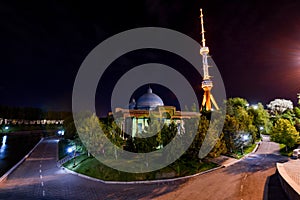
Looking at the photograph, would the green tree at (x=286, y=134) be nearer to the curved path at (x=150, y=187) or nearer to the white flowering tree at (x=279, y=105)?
the curved path at (x=150, y=187)

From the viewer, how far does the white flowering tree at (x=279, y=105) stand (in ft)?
231

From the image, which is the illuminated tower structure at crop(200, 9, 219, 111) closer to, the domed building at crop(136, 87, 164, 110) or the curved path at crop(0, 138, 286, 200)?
the domed building at crop(136, 87, 164, 110)

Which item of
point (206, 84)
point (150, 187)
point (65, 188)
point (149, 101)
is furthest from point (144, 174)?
point (206, 84)

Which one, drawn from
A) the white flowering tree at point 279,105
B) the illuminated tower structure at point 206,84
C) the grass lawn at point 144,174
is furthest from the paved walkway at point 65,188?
the white flowering tree at point 279,105

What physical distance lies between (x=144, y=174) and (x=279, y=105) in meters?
70.2

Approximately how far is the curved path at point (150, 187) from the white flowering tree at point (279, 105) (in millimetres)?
56635

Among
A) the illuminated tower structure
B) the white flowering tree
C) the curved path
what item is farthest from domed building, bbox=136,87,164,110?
the white flowering tree

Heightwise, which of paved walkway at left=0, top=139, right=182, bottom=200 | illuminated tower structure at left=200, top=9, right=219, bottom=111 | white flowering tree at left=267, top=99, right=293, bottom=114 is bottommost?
paved walkway at left=0, top=139, right=182, bottom=200

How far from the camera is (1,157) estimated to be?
37.5m

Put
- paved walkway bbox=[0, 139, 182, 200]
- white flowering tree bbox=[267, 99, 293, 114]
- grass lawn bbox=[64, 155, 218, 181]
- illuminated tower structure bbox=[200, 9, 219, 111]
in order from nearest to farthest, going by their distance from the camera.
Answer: paved walkway bbox=[0, 139, 182, 200]
grass lawn bbox=[64, 155, 218, 181]
illuminated tower structure bbox=[200, 9, 219, 111]
white flowering tree bbox=[267, 99, 293, 114]

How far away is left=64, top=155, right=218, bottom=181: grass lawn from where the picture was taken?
21.4 metres

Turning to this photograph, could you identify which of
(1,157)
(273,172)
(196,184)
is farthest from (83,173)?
(1,157)

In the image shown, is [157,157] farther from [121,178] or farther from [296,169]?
[296,169]

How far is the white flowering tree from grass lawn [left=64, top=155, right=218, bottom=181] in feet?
200
